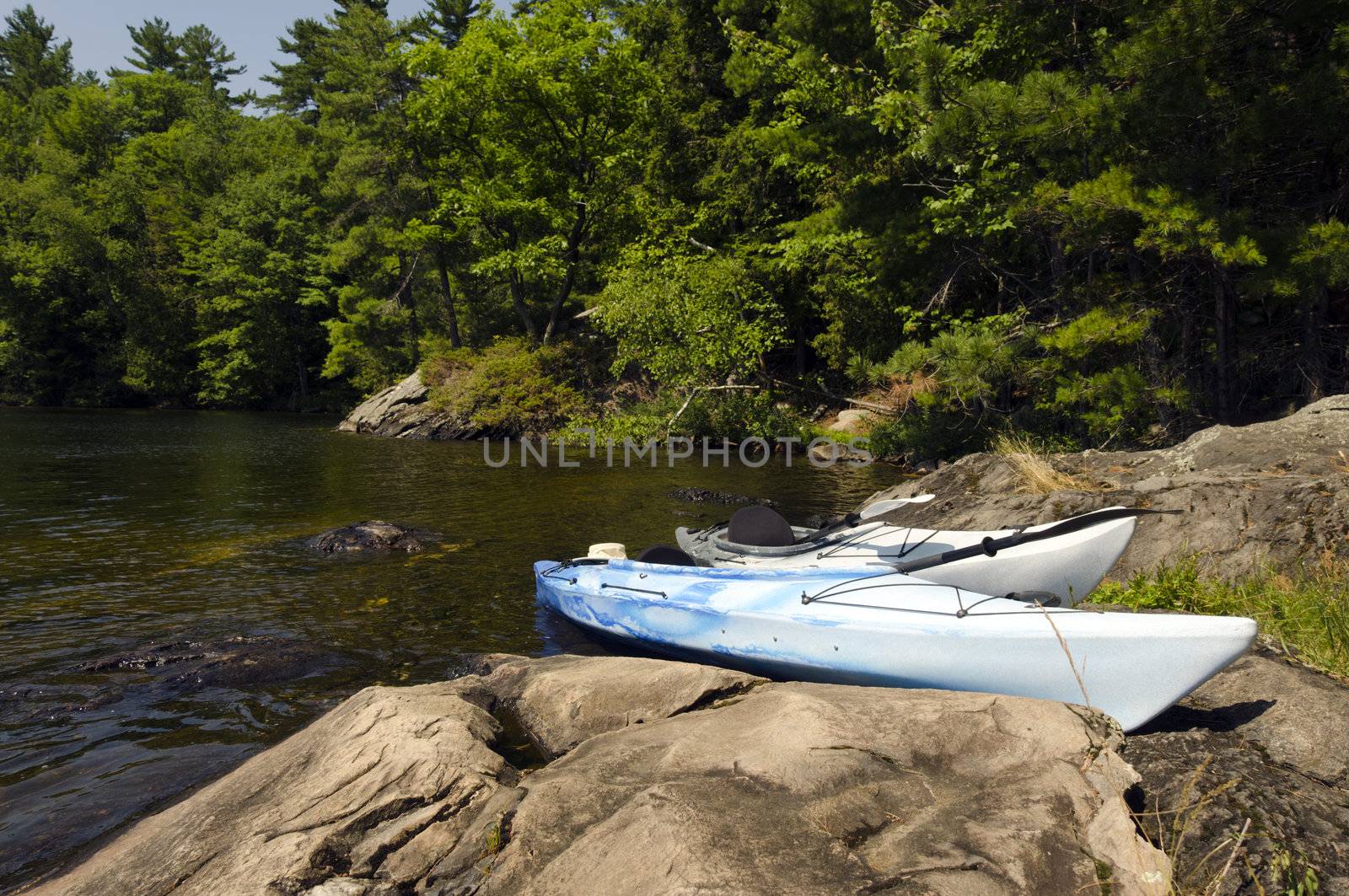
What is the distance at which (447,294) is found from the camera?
1194 inches

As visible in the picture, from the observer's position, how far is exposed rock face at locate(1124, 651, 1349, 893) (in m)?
3.10

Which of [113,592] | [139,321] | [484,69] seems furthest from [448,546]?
[139,321]

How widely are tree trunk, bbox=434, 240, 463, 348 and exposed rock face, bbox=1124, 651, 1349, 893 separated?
28460mm

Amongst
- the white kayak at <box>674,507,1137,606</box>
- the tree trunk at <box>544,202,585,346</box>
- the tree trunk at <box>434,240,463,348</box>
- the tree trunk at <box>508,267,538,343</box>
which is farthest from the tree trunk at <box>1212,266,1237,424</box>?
the tree trunk at <box>434,240,463,348</box>

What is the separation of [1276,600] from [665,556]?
4.25 metres

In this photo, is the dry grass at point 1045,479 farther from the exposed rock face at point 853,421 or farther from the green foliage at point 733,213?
the exposed rock face at point 853,421

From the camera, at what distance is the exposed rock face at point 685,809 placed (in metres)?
2.94

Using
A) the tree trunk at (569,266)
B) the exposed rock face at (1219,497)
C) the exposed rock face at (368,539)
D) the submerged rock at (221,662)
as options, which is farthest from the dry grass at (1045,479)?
the tree trunk at (569,266)

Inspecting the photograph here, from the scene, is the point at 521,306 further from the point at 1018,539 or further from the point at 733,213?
the point at 1018,539

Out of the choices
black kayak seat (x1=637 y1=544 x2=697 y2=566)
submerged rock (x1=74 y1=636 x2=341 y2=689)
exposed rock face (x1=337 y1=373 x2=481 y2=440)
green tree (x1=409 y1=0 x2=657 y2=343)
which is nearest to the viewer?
submerged rock (x1=74 y1=636 x2=341 y2=689)

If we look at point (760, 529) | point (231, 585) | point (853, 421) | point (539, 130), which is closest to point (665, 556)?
point (760, 529)

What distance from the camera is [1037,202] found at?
416 inches

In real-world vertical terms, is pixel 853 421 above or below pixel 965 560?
above

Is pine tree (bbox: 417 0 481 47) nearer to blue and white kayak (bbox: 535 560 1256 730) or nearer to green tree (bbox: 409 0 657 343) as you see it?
green tree (bbox: 409 0 657 343)
